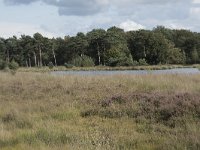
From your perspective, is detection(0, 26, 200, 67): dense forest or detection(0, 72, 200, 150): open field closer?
detection(0, 72, 200, 150): open field

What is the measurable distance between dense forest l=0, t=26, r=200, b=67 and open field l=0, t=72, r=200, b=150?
59855 mm

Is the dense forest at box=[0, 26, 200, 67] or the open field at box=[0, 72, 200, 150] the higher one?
the dense forest at box=[0, 26, 200, 67]

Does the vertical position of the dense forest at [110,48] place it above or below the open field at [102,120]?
above

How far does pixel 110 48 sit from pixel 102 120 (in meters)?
85.1

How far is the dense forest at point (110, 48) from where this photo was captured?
9244 centimetres

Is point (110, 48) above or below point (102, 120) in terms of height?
above

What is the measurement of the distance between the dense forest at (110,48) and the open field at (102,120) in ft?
196

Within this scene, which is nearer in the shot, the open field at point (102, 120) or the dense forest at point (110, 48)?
the open field at point (102, 120)

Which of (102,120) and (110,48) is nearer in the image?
(102,120)

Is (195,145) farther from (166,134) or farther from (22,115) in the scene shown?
(22,115)

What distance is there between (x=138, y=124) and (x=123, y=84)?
9169mm

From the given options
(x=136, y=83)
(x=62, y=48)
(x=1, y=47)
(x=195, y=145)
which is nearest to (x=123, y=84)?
(x=136, y=83)

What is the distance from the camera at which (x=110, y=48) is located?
321 ft

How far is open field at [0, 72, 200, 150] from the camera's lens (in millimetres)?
9574
